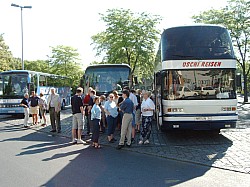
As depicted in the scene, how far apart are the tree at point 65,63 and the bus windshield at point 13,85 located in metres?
31.9

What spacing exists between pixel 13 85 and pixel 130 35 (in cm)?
1367

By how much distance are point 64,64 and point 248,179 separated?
48065mm

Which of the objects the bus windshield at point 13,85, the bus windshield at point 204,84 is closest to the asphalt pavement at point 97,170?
the bus windshield at point 204,84

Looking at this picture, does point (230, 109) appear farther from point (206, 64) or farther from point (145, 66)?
point (145, 66)

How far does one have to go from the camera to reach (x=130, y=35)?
2883 centimetres

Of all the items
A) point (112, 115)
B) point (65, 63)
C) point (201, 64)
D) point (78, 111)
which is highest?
point (65, 63)

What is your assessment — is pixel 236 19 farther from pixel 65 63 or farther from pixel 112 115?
pixel 65 63

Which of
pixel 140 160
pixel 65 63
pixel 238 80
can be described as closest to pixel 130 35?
pixel 238 80

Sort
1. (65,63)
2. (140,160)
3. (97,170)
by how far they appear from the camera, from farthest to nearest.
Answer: (65,63) < (140,160) < (97,170)

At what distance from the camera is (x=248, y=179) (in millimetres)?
5820

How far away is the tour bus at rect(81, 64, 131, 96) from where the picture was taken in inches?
559

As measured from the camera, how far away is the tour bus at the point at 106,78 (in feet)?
46.6

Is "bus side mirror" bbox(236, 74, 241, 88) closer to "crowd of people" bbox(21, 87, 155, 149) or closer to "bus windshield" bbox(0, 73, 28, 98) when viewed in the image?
"crowd of people" bbox(21, 87, 155, 149)

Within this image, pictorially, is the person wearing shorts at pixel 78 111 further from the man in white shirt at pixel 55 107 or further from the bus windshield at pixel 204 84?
the bus windshield at pixel 204 84
